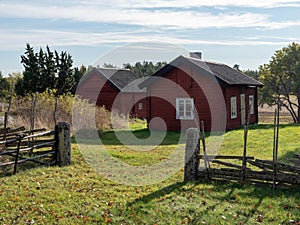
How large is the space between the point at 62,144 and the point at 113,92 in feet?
80.1

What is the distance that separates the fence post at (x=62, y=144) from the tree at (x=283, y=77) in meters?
24.1

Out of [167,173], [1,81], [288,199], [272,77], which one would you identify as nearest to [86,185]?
[167,173]

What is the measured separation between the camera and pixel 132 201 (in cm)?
806

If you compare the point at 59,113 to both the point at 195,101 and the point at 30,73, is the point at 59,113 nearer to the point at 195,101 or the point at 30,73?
the point at 195,101

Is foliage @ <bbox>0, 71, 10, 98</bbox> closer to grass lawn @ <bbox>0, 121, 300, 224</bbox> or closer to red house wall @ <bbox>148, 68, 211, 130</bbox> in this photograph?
red house wall @ <bbox>148, 68, 211, 130</bbox>

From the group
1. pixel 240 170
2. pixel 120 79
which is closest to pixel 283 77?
pixel 120 79

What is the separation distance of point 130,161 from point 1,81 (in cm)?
4467

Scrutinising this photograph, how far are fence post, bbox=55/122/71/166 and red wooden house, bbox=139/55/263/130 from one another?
11.5m

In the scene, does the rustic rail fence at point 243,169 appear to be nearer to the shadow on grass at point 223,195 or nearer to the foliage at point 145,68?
the shadow on grass at point 223,195

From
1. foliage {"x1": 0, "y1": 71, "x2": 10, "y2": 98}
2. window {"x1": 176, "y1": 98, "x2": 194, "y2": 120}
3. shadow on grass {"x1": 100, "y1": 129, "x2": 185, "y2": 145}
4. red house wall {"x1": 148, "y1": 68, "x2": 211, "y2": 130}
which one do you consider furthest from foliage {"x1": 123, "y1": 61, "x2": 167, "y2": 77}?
shadow on grass {"x1": 100, "y1": 129, "x2": 185, "y2": 145}

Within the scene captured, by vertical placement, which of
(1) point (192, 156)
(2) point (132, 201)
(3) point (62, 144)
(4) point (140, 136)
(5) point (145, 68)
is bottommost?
(2) point (132, 201)

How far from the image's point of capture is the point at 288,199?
802 cm

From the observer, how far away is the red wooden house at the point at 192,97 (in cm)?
2269

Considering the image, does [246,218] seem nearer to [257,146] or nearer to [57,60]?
[257,146]
